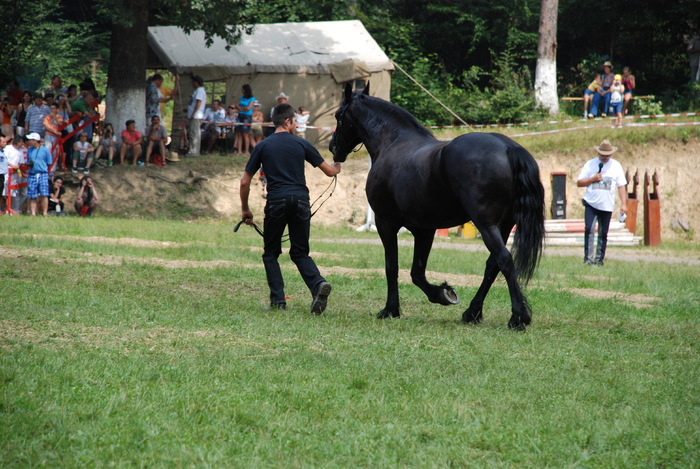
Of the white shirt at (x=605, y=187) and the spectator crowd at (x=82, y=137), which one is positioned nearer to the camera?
the white shirt at (x=605, y=187)

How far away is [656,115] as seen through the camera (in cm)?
2789

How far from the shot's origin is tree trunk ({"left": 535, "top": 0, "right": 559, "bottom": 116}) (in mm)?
27891

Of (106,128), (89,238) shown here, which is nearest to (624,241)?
(89,238)

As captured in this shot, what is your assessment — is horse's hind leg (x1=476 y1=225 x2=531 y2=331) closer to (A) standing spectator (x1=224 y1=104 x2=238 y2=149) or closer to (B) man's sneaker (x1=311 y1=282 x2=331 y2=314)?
(B) man's sneaker (x1=311 y1=282 x2=331 y2=314)

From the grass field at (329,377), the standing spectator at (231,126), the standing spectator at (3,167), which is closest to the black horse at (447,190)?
the grass field at (329,377)

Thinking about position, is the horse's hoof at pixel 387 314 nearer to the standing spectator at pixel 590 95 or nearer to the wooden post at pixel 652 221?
the wooden post at pixel 652 221

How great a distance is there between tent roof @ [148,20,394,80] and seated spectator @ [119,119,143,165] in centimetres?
258

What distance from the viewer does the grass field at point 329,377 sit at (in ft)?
14.8

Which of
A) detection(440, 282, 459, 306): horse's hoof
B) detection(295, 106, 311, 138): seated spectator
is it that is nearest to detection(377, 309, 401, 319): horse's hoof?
detection(440, 282, 459, 306): horse's hoof

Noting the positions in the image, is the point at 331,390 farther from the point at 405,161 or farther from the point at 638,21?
the point at 638,21

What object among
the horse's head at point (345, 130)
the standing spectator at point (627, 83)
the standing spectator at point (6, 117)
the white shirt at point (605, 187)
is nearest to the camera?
the horse's head at point (345, 130)

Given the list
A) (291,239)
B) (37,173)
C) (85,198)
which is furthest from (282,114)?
(85,198)

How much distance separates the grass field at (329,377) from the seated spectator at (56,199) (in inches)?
414

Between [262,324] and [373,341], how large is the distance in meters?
1.16
